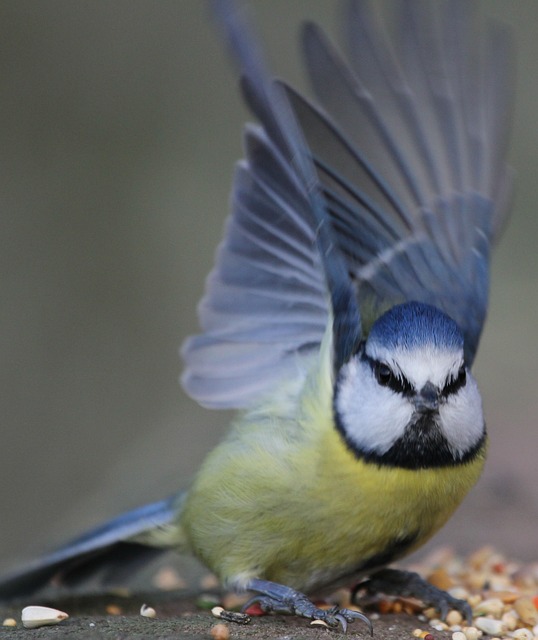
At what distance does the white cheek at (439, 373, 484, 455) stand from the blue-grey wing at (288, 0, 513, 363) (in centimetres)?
36

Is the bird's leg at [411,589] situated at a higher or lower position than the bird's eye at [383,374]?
lower

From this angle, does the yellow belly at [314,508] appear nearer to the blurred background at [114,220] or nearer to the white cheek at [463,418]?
the white cheek at [463,418]

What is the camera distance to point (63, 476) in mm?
5504

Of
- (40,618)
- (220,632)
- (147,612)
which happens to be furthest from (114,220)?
(220,632)

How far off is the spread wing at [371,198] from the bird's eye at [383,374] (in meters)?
0.35

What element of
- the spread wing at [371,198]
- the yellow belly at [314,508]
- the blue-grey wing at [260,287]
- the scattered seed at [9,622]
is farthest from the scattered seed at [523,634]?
the scattered seed at [9,622]

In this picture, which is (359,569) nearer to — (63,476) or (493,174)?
(493,174)

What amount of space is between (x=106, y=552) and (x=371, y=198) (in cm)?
121

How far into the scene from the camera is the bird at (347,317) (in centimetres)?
221

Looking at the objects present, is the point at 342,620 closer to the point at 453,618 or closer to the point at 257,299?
the point at 453,618

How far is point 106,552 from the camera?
9.43 ft

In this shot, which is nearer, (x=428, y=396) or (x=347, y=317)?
(x=428, y=396)

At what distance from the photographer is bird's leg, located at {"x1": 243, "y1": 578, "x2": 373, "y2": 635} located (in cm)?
225

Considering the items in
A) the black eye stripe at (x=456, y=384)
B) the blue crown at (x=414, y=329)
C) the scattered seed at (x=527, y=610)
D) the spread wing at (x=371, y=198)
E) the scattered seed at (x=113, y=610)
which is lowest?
the scattered seed at (x=113, y=610)
